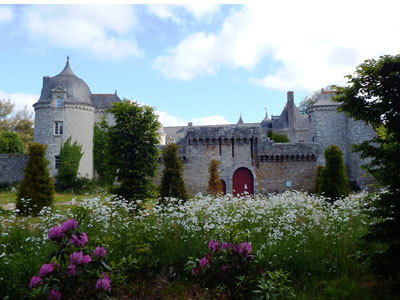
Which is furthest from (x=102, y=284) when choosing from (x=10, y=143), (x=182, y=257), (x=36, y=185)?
(x=10, y=143)

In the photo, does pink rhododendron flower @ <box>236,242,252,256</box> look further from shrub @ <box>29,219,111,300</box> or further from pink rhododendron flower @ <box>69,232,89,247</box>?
pink rhododendron flower @ <box>69,232,89,247</box>

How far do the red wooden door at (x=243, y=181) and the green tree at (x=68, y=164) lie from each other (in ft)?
39.7

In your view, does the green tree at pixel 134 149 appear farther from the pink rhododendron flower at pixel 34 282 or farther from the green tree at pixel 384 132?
the green tree at pixel 384 132

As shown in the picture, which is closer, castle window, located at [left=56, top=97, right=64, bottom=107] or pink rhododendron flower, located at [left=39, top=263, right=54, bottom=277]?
pink rhododendron flower, located at [left=39, top=263, right=54, bottom=277]

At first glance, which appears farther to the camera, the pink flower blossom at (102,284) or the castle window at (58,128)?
the castle window at (58,128)

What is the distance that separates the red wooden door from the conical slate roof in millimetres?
13558

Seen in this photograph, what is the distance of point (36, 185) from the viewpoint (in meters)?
12.1

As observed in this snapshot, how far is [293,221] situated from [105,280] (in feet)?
14.5

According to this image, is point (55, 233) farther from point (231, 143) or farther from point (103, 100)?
point (103, 100)

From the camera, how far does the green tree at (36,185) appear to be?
38.8 feet

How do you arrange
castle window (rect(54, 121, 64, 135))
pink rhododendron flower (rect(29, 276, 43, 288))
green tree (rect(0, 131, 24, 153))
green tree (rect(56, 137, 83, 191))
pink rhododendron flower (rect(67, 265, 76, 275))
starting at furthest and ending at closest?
1. green tree (rect(0, 131, 24, 153))
2. castle window (rect(54, 121, 64, 135))
3. green tree (rect(56, 137, 83, 191))
4. pink rhododendron flower (rect(67, 265, 76, 275))
5. pink rhododendron flower (rect(29, 276, 43, 288))

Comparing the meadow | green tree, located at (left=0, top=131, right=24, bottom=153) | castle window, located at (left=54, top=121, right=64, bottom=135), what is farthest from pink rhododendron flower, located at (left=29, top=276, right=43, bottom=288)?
green tree, located at (left=0, top=131, right=24, bottom=153)

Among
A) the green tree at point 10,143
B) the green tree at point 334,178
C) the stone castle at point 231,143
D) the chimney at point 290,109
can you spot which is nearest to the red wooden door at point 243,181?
the stone castle at point 231,143

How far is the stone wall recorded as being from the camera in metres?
25.3
